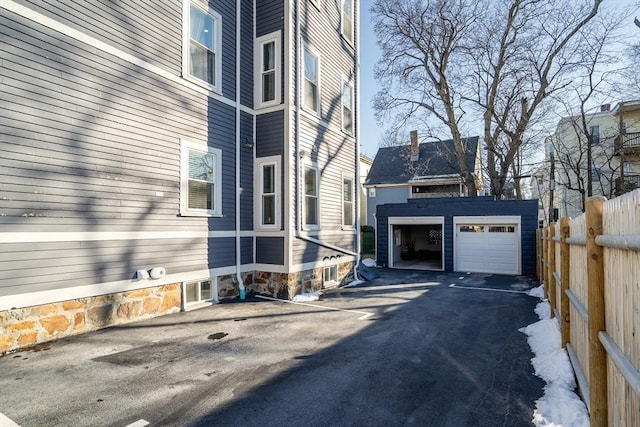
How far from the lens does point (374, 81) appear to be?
63.6ft

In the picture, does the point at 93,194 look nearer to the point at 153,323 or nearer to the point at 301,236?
the point at 153,323

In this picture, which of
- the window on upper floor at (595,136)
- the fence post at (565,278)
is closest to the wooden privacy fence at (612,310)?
the fence post at (565,278)

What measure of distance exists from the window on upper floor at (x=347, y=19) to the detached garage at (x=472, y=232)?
23.8 feet

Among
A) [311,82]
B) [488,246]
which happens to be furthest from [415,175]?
[311,82]

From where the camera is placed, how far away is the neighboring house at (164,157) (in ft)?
15.5

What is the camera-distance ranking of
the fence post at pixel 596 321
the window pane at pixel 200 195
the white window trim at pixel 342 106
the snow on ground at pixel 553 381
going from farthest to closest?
1. the white window trim at pixel 342 106
2. the window pane at pixel 200 195
3. the snow on ground at pixel 553 381
4. the fence post at pixel 596 321

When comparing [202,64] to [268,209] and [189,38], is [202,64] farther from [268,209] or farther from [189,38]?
[268,209]

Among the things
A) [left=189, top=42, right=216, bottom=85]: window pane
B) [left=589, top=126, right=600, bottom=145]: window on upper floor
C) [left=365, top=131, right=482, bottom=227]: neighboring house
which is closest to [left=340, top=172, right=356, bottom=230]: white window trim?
[left=189, top=42, right=216, bottom=85]: window pane

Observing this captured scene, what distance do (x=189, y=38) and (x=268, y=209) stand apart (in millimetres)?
3914

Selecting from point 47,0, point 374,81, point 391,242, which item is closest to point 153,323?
point 47,0

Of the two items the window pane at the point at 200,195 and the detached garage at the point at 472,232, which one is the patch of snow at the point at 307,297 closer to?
the window pane at the point at 200,195

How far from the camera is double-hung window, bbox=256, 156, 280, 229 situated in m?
8.34

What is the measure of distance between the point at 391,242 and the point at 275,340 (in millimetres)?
11313

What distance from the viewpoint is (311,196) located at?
9.15 metres
